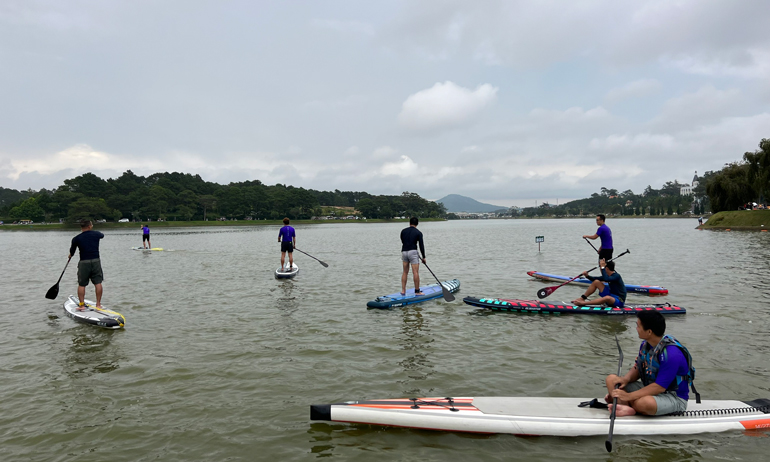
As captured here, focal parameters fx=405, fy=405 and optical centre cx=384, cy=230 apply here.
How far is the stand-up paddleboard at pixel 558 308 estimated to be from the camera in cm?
1088

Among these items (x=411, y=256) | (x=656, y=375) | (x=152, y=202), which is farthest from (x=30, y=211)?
(x=656, y=375)

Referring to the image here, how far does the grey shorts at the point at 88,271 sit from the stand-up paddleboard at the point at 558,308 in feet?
34.2

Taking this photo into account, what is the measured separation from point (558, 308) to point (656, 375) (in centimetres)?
645

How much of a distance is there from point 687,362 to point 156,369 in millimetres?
8413

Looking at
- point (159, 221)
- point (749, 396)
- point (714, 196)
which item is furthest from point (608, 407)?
point (159, 221)

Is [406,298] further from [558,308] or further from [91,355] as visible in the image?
[91,355]

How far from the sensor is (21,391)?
6.66m

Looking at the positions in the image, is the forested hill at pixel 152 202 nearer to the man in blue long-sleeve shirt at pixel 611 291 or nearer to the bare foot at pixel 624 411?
the man in blue long-sleeve shirt at pixel 611 291

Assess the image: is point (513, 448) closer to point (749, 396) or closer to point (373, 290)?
point (749, 396)

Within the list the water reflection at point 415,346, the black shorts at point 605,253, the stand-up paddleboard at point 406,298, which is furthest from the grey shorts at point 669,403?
the black shorts at point 605,253

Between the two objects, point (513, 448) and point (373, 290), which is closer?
point (513, 448)

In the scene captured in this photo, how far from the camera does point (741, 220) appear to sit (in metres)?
56.7

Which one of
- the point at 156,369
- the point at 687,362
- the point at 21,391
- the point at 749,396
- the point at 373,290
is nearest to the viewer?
the point at 687,362

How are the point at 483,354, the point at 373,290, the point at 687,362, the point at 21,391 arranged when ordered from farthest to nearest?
1. the point at 373,290
2. the point at 483,354
3. the point at 21,391
4. the point at 687,362
